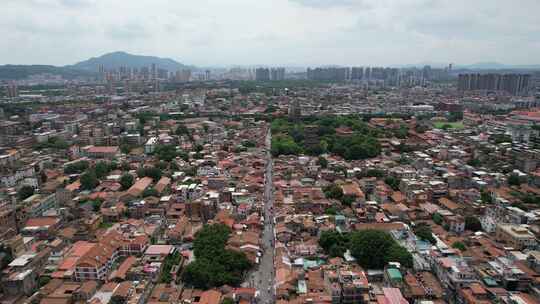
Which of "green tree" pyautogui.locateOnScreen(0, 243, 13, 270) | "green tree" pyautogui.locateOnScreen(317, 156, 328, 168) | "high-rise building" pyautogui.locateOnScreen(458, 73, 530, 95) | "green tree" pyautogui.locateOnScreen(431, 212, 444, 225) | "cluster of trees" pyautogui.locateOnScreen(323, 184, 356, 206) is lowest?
"green tree" pyautogui.locateOnScreen(0, 243, 13, 270)

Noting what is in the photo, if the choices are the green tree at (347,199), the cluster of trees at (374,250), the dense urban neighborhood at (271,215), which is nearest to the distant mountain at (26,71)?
the dense urban neighborhood at (271,215)

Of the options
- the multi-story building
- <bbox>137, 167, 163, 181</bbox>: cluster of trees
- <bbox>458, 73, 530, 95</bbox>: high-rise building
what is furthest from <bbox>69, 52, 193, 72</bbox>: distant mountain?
the multi-story building

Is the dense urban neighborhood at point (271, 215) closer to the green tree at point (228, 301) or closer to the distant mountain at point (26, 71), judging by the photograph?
the green tree at point (228, 301)

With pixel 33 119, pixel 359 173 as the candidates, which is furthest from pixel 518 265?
pixel 33 119

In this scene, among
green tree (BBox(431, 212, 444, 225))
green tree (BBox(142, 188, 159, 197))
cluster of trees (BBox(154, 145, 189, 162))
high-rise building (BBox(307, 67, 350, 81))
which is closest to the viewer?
green tree (BBox(431, 212, 444, 225))

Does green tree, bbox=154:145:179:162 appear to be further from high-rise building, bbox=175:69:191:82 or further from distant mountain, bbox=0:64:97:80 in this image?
distant mountain, bbox=0:64:97:80

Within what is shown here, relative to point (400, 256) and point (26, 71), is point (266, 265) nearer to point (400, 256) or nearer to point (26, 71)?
point (400, 256)

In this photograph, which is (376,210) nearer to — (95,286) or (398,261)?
(398,261)
